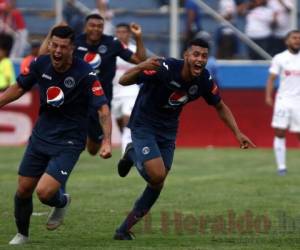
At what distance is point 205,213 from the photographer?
42.6 feet

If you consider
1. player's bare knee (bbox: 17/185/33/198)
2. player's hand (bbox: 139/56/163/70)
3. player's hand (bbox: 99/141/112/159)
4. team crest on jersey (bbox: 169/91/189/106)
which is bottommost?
player's bare knee (bbox: 17/185/33/198)

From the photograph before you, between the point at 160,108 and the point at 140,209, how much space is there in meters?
1.06

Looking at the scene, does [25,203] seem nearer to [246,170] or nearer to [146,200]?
[146,200]

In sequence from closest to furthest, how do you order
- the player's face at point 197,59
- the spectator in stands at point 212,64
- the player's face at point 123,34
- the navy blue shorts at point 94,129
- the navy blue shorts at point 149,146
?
the player's face at point 197,59
the navy blue shorts at point 149,146
the navy blue shorts at point 94,129
the player's face at point 123,34
the spectator in stands at point 212,64

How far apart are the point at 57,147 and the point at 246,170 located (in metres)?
8.49

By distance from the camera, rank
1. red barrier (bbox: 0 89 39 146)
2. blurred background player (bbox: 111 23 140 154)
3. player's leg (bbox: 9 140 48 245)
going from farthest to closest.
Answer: red barrier (bbox: 0 89 39 146), blurred background player (bbox: 111 23 140 154), player's leg (bbox: 9 140 48 245)

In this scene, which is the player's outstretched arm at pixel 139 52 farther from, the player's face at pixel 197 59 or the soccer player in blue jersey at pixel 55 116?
the soccer player in blue jersey at pixel 55 116

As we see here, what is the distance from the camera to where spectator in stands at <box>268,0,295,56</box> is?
2355 centimetres

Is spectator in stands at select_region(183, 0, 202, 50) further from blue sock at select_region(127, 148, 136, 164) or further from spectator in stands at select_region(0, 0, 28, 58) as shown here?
blue sock at select_region(127, 148, 136, 164)

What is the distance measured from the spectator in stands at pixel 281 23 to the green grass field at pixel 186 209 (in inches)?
177

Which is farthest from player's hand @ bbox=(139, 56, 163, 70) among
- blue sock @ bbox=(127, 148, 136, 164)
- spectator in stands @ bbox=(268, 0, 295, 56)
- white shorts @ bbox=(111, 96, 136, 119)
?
spectator in stands @ bbox=(268, 0, 295, 56)

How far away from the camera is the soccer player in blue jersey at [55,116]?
34.0ft

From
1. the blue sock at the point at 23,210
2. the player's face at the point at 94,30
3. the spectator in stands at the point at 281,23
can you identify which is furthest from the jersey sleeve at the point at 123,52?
the spectator in stands at the point at 281,23

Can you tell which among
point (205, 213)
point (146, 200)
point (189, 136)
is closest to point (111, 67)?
point (205, 213)
